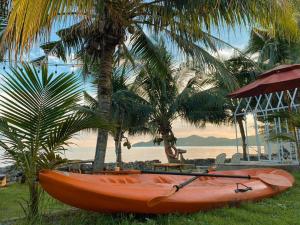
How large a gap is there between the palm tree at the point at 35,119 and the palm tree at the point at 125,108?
34.0 ft

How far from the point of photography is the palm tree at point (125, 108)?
14867mm

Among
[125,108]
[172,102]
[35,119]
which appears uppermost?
[172,102]

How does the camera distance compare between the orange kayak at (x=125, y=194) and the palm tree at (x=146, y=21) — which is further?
the palm tree at (x=146, y=21)

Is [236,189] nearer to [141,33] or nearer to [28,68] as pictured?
[28,68]

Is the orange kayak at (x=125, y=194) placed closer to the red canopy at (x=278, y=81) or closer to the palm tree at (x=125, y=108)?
the red canopy at (x=278, y=81)

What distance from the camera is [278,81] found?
7.21 m

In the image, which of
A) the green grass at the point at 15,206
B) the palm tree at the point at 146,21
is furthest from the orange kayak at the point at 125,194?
the palm tree at the point at 146,21

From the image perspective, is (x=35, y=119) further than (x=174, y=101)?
No

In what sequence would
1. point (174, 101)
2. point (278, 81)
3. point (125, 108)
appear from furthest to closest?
point (174, 101), point (125, 108), point (278, 81)

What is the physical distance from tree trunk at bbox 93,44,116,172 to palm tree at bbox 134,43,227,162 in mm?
8469

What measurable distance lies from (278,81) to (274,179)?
254 cm

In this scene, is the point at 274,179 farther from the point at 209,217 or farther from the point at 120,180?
the point at 120,180

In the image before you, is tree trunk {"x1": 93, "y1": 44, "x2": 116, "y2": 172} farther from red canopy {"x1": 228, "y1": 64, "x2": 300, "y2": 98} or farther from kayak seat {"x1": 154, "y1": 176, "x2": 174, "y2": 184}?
red canopy {"x1": 228, "y1": 64, "x2": 300, "y2": 98}

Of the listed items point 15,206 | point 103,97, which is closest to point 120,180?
point 103,97
